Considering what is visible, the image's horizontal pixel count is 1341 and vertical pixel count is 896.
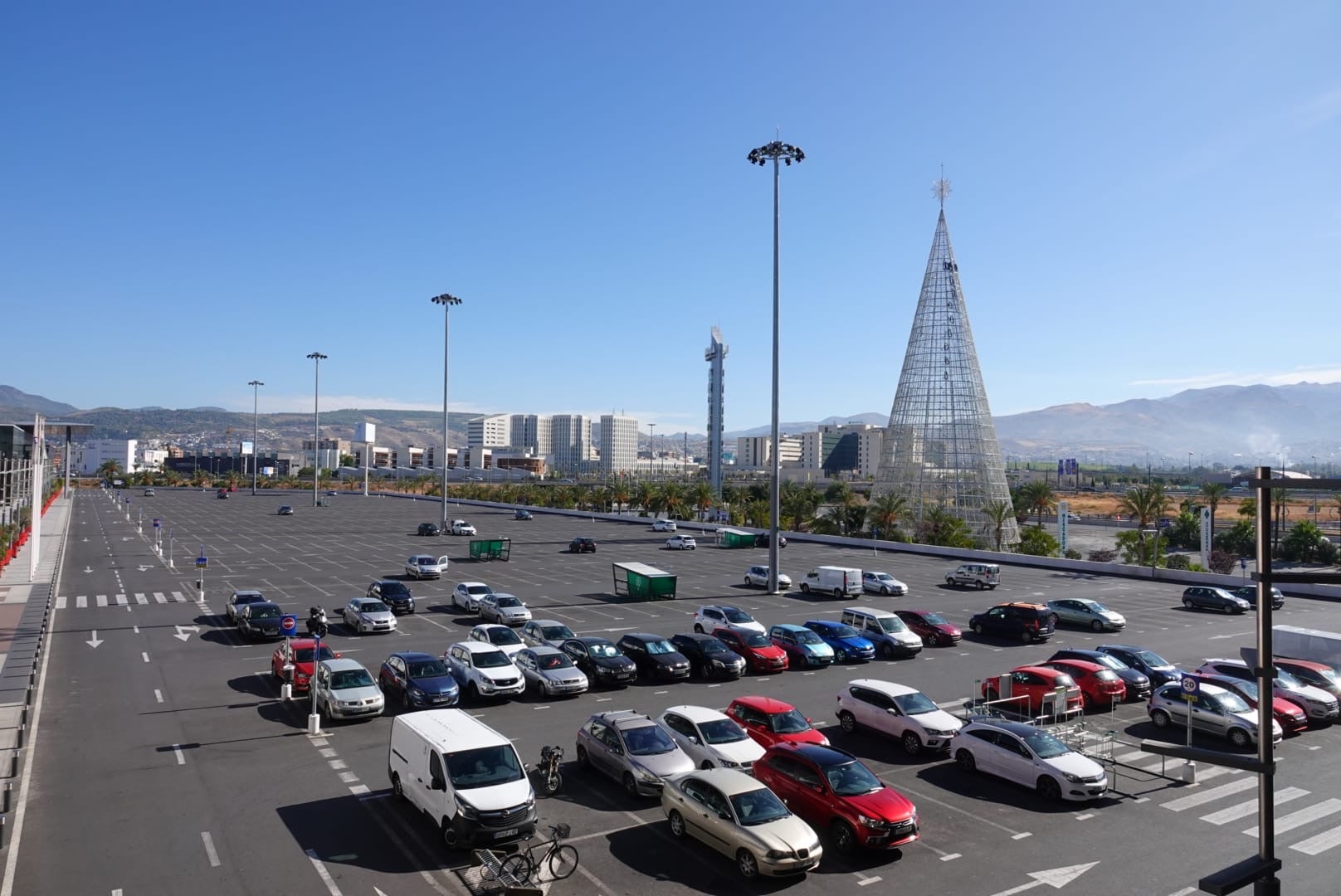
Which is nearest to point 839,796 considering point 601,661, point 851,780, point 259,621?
point 851,780

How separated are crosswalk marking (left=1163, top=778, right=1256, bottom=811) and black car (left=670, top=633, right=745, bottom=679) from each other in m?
11.6

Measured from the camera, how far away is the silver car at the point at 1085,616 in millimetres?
33844

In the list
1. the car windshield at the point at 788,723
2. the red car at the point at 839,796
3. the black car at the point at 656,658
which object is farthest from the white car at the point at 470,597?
the red car at the point at 839,796

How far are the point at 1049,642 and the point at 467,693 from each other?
21609 millimetres

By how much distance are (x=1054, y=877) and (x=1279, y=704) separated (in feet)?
39.2

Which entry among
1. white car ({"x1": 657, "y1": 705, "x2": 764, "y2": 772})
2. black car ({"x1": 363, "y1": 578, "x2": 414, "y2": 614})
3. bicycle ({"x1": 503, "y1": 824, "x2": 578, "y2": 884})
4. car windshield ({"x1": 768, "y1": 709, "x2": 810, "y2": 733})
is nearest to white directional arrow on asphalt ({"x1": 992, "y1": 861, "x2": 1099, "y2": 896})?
white car ({"x1": 657, "y1": 705, "x2": 764, "y2": 772})

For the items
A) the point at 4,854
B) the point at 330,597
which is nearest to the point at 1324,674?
the point at 4,854

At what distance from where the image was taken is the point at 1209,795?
15930 mm

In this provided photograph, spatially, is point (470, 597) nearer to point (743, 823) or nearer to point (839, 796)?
point (839, 796)

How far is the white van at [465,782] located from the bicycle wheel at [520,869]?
3.08ft

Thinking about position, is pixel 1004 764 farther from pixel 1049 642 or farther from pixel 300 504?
pixel 300 504

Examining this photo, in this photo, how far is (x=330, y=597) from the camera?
37938mm

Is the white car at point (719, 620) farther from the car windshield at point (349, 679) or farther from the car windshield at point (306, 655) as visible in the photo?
the car windshield at point (306, 655)

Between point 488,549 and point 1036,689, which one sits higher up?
point 1036,689
